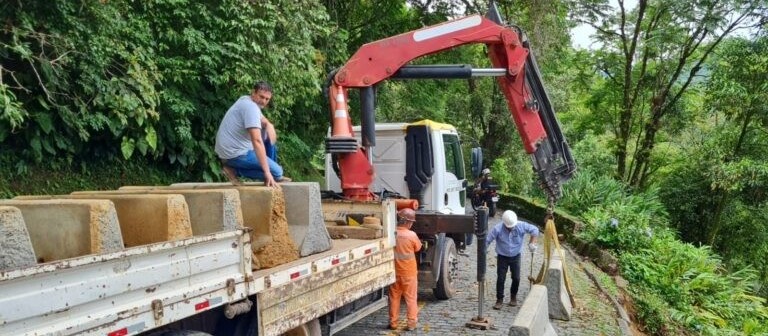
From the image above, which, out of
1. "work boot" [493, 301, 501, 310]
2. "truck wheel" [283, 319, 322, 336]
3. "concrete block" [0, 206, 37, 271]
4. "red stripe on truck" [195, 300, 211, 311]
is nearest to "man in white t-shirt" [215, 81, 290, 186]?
"truck wheel" [283, 319, 322, 336]

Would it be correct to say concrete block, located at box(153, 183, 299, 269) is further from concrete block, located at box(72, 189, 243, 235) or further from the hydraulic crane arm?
the hydraulic crane arm

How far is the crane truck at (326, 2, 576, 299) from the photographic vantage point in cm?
775

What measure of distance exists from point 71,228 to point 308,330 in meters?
2.11

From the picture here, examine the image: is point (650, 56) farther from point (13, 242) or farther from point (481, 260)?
point (13, 242)

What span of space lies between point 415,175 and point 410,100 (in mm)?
10057

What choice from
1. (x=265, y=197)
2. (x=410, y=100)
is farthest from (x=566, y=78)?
(x=265, y=197)

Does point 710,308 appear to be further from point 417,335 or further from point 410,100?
point 410,100

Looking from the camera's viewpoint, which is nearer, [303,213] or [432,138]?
[303,213]

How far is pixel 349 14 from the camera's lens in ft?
54.8

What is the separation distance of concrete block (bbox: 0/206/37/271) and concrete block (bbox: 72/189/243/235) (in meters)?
1.29

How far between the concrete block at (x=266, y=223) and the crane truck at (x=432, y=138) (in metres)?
2.75

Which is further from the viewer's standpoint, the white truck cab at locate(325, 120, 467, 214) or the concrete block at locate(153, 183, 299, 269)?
the white truck cab at locate(325, 120, 467, 214)

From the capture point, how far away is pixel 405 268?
278 inches

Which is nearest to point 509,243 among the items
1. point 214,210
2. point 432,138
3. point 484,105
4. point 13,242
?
point 432,138
